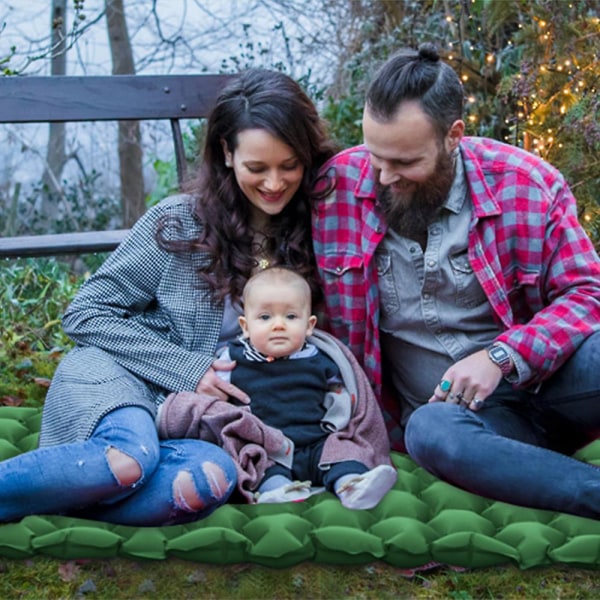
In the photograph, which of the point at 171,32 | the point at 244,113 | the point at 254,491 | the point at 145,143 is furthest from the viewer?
the point at 145,143

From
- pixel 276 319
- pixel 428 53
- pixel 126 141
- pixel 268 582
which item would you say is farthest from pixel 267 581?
pixel 126 141

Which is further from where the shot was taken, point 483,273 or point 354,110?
point 354,110

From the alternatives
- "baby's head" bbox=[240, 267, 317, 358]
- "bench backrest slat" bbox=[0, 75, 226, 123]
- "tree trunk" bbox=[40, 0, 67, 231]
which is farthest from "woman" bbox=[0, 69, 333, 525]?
"tree trunk" bbox=[40, 0, 67, 231]

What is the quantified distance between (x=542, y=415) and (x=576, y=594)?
648 millimetres

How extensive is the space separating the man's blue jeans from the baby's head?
16.4 inches

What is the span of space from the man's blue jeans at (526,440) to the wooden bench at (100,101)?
1.94 meters

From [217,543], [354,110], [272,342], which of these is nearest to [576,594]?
[217,543]

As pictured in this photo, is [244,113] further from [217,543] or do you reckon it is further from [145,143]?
[145,143]

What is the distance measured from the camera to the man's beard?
2.98m

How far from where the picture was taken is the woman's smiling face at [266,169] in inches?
121

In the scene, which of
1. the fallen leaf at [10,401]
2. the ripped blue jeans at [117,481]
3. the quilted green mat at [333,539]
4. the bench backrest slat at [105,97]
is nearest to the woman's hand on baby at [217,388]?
the ripped blue jeans at [117,481]

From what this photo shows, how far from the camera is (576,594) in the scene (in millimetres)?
2490

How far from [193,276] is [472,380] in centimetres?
90

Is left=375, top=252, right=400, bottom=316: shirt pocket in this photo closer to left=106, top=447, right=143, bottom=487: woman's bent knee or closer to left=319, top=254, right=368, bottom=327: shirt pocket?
left=319, top=254, right=368, bottom=327: shirt pocket
